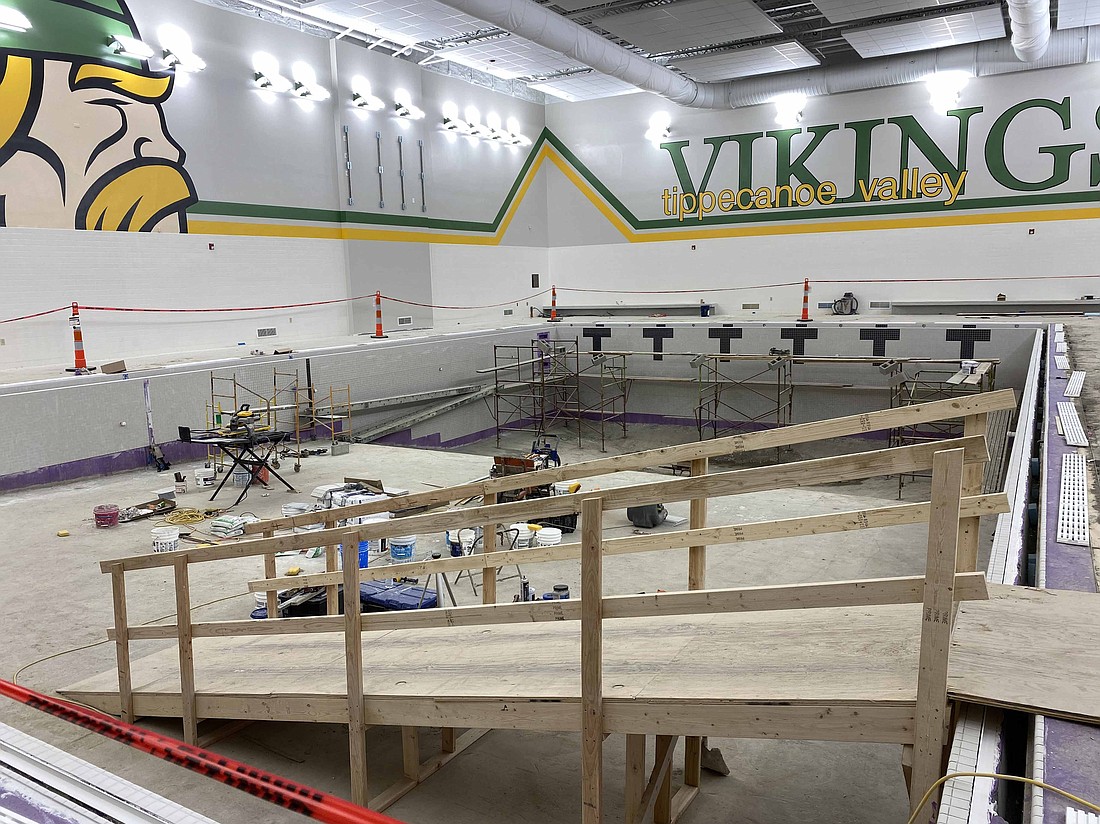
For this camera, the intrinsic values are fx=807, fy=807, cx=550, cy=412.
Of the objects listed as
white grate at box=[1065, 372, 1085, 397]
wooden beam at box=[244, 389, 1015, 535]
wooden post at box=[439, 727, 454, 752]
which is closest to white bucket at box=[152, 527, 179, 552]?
wooden beam at box=[244, 389, 1015, 535]

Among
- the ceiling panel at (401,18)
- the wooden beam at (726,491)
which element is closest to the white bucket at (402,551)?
the wooden beam at (726,491)

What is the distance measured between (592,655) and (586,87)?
58.0ft

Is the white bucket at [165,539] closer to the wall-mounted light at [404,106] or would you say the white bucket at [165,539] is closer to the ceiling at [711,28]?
the ceiling at [711,28]

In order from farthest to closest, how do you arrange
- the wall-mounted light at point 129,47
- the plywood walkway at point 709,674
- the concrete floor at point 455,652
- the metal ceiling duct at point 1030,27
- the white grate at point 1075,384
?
the metal ceiling duct at point 1030,27
the wall-mounted light at point 129,47
the white grate at point 1075,384
the concrete floor at point 455,652
the plywood walkway at point 709,674

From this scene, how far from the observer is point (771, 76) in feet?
55.0

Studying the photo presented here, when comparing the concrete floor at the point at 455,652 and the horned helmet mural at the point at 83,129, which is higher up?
the horned helmet mural at the point at 83,129

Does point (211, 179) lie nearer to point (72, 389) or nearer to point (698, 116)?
point (72, 389)

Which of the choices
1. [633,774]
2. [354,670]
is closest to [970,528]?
[633,774]

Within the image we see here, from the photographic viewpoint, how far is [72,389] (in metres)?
8.85

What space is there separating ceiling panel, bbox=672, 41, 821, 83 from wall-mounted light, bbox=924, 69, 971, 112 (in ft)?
7.20

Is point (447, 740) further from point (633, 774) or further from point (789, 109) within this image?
point (789, 109)

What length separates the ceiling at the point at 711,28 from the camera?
42.3ft

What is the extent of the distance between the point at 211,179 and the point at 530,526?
8.52 metres

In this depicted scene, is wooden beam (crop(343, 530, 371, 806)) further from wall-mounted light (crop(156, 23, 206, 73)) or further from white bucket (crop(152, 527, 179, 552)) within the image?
wall-mounted light (crop(156, 23, 206, 73))
